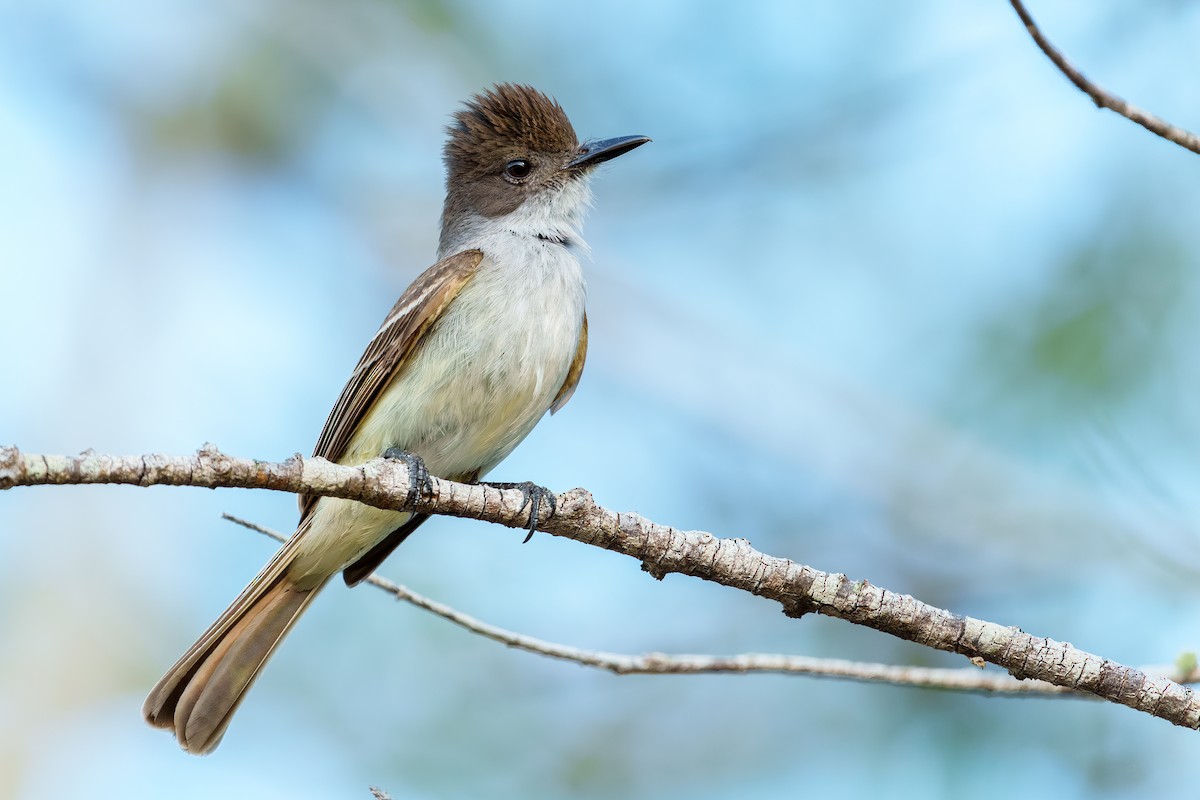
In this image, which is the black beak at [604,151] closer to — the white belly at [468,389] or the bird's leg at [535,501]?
the white belly at [468,389]

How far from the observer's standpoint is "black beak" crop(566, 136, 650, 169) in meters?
6.63

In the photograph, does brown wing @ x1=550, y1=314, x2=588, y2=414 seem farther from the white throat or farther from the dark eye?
the dark eye

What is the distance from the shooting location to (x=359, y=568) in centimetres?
591

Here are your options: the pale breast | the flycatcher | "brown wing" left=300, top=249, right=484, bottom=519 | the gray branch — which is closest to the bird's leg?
the gray branch

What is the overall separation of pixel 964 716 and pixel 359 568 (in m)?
3.77

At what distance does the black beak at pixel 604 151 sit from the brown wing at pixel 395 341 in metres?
1.09

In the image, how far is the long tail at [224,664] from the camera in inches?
202

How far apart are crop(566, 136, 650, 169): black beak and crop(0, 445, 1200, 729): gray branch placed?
9.57 feet

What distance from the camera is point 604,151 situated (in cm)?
670

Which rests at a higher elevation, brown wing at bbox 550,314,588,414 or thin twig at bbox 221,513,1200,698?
brown wing at bbox 550,314,588,414

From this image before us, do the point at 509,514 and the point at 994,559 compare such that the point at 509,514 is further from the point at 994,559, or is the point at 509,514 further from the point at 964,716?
the point at 994,559

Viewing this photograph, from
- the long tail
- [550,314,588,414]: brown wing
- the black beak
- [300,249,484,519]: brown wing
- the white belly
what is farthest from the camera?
the black beak

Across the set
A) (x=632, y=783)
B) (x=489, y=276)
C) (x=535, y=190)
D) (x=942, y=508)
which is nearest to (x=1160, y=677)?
(x=489, y=276)

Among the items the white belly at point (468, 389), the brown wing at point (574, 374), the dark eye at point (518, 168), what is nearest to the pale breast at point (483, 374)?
the white belly at point (468, 389)
